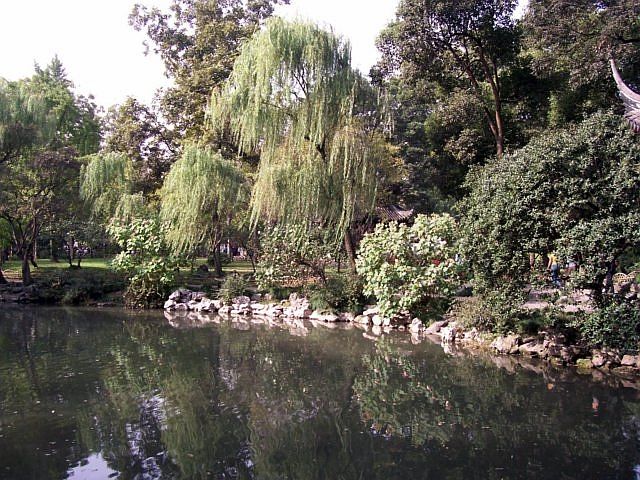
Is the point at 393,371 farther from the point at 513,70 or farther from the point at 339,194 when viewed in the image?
the point at 513,70

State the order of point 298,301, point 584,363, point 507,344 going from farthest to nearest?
point 298,301
point 507,344
point 584,363

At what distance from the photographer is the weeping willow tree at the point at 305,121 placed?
42.0 ft

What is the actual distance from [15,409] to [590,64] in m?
11.6

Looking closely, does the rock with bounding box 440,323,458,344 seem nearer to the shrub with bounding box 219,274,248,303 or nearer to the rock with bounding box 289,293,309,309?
the rock with bounding box 289,293,309,309

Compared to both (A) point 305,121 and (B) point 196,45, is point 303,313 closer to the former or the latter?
(A) point 305,121

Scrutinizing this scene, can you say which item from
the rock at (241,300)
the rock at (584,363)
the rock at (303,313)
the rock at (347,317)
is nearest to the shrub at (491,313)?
the rock at (584,363)

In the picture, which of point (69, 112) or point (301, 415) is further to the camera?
point (69, 112)

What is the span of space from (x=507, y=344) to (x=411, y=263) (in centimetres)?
314

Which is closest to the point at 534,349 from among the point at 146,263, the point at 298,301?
the point at 298,301

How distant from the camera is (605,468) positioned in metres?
4.77

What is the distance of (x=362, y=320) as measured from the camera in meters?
12.9

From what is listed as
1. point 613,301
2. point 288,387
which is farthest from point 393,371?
point 613,301

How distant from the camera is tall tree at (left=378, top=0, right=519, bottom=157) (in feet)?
44.3

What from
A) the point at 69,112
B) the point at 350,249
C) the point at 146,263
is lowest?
the point at 146,263
